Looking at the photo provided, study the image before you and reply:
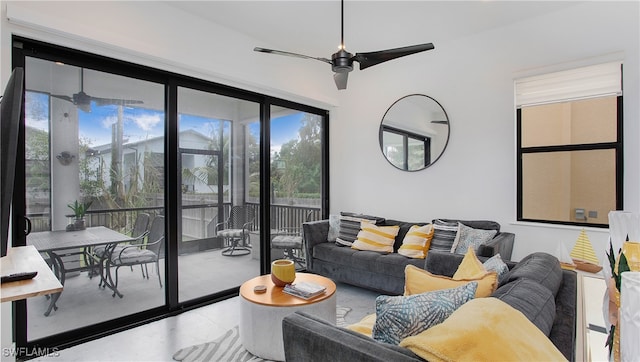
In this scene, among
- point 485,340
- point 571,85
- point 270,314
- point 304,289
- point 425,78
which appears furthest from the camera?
point 425,78

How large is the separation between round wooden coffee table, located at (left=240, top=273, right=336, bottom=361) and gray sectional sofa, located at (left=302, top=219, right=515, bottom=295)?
3.75ft

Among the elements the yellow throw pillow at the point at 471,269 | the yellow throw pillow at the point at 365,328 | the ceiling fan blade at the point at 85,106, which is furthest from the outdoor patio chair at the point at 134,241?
the yellow throw pillow at the point at 471,269

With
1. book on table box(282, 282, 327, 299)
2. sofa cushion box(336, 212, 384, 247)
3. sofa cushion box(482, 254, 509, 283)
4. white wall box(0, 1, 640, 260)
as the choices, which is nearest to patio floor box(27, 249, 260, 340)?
sofa cushion box(336, 212, 384, 247)

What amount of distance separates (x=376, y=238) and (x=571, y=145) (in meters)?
2.17

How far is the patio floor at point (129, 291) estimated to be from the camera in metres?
2.58

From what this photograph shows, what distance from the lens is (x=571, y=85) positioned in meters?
3.16

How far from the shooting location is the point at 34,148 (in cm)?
251

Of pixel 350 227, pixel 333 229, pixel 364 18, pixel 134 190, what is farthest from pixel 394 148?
pixel 134 190

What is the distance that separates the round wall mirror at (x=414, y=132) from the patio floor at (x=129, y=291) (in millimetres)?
2336

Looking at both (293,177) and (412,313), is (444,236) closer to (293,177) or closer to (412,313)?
(293,177)

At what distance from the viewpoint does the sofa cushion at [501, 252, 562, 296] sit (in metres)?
1.53

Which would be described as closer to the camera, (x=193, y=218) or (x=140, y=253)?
(x=140, y=253)

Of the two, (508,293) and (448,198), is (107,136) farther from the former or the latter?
(448,198)

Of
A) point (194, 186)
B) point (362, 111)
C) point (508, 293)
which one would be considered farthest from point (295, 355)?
point (362, 111)
